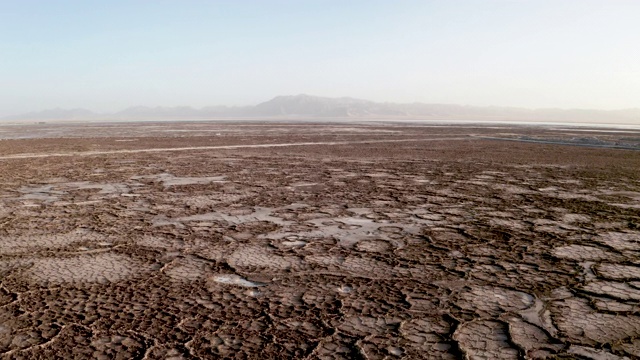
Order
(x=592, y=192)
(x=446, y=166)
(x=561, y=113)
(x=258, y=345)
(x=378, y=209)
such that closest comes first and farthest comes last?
(x=258, y=345), (x=378, y=209), (x=592, y=192), (x=446, y=166), (x=561, y=113)

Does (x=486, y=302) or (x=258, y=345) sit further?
(x=486, y=302)

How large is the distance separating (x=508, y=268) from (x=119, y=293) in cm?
257

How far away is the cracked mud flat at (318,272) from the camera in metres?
2.40

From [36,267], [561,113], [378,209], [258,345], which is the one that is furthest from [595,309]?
[561,113]

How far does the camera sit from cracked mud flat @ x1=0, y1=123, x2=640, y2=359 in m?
2.40

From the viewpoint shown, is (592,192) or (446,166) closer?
(592,192)

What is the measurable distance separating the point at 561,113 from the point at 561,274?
650 ft

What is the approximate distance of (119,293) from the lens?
3025mm

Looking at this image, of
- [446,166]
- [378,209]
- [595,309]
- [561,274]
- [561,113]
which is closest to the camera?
[595,309]

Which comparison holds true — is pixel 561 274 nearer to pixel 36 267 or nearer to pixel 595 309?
pixel 595 309

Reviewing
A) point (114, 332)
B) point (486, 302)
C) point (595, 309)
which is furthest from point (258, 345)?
point (595, 309)

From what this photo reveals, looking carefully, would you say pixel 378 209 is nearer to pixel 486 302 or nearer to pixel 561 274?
pixel 561 274

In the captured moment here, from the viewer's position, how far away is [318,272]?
3486 mm

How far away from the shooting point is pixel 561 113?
181375 mm
